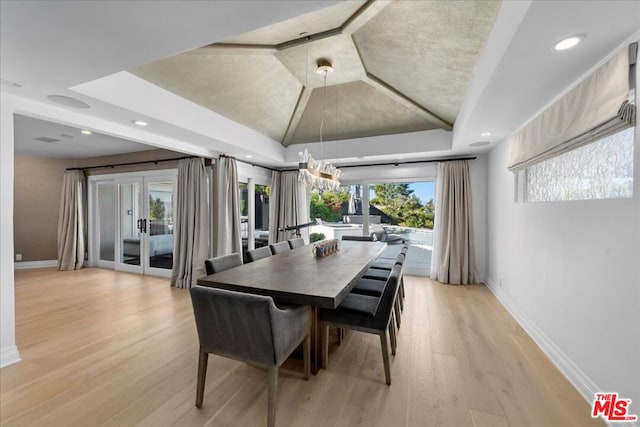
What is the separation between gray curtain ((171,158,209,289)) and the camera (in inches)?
174

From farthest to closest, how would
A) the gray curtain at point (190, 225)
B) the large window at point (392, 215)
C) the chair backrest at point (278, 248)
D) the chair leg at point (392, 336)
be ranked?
the large window at point (392, 215) → the gray curtain at point (190, 225) → the chair backrest at point (278, 248) → the chair leg at point (392, 336)

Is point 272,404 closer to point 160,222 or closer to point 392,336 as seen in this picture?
point 392,336

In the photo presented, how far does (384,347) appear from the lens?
1988mm

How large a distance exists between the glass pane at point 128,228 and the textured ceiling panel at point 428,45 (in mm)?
5444

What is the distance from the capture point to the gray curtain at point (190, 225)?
442 cm

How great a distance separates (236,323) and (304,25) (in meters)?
2.60

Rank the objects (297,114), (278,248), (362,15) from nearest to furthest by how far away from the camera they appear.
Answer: (362,15), (278,248), (297,114)

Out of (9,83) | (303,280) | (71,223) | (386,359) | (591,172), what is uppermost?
(9,83)

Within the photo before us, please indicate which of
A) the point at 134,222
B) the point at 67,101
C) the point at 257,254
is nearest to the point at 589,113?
the point at 257,254

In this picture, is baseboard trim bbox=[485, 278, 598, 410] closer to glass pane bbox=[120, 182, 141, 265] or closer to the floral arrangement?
the floral arrangement

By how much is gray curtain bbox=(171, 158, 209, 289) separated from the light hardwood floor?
1174 mm

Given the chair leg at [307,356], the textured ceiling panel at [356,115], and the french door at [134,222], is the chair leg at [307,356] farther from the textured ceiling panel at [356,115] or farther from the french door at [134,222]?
the french door at [134,222]

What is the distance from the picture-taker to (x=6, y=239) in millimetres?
2273

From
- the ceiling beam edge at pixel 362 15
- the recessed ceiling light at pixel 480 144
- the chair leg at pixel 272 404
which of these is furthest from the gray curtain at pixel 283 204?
the chair leg at pixel 272 404
